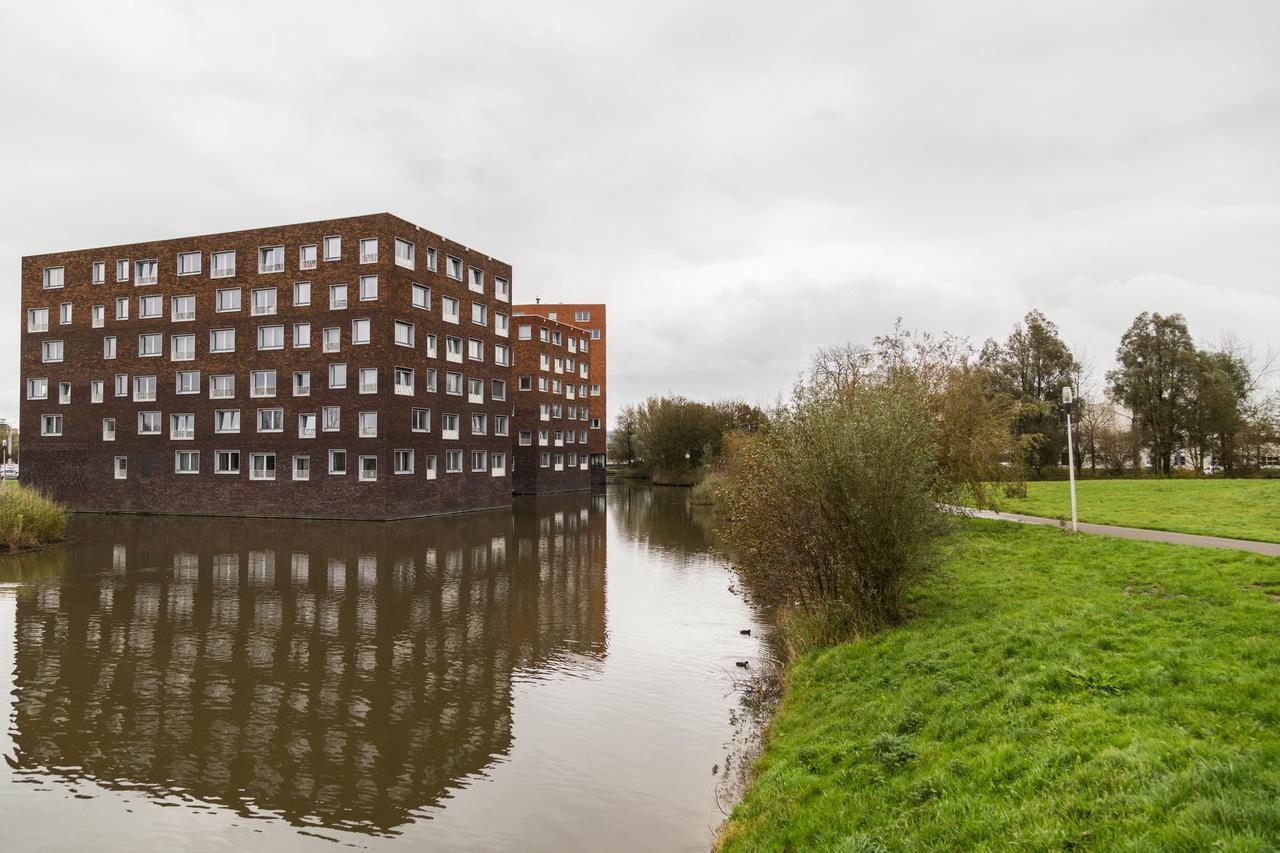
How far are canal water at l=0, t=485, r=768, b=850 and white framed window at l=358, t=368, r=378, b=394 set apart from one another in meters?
17.4

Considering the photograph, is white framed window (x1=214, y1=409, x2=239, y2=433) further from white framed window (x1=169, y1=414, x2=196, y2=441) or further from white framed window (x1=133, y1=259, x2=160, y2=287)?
white framed window (x1=133, y1=259, x2=160, y2=287)

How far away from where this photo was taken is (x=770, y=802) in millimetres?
7750

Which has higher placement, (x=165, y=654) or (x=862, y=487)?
(x=862, y=487)

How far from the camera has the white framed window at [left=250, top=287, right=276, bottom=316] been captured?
4309cm

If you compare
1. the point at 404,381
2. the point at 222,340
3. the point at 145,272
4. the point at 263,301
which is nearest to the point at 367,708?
the point at 404,381

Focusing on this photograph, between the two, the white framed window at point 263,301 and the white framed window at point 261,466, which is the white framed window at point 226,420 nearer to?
the white framed window at point 261,466

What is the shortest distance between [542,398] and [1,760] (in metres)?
58.1

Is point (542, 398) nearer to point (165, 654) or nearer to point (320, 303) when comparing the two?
point (320, 303)

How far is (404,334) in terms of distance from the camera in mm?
41750

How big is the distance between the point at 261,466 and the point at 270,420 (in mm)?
2551

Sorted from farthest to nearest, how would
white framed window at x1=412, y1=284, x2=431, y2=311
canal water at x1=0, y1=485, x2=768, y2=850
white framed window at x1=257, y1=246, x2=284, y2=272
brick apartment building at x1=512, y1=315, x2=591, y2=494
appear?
brick apartment building at x1=512, y1=315, x2=591, y2=494 → white framed window at x1=257, y1=246, x2=284, y2=272 → white framed window at x1=412, y1=284, x2=431, y2=311 → canal water at x1=0, y1=485, x2=768, y2=850

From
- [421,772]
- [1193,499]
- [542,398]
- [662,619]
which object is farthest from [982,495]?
[542,398]

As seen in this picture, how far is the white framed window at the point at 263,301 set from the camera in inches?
1697

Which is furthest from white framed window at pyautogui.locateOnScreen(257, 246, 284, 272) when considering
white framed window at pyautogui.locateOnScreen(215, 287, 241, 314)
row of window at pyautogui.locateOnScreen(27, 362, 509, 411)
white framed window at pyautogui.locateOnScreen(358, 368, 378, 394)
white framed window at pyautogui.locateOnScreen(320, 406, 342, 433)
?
white framed window at pyautogui.locateOnScreen(320, 406, 342, 433)
